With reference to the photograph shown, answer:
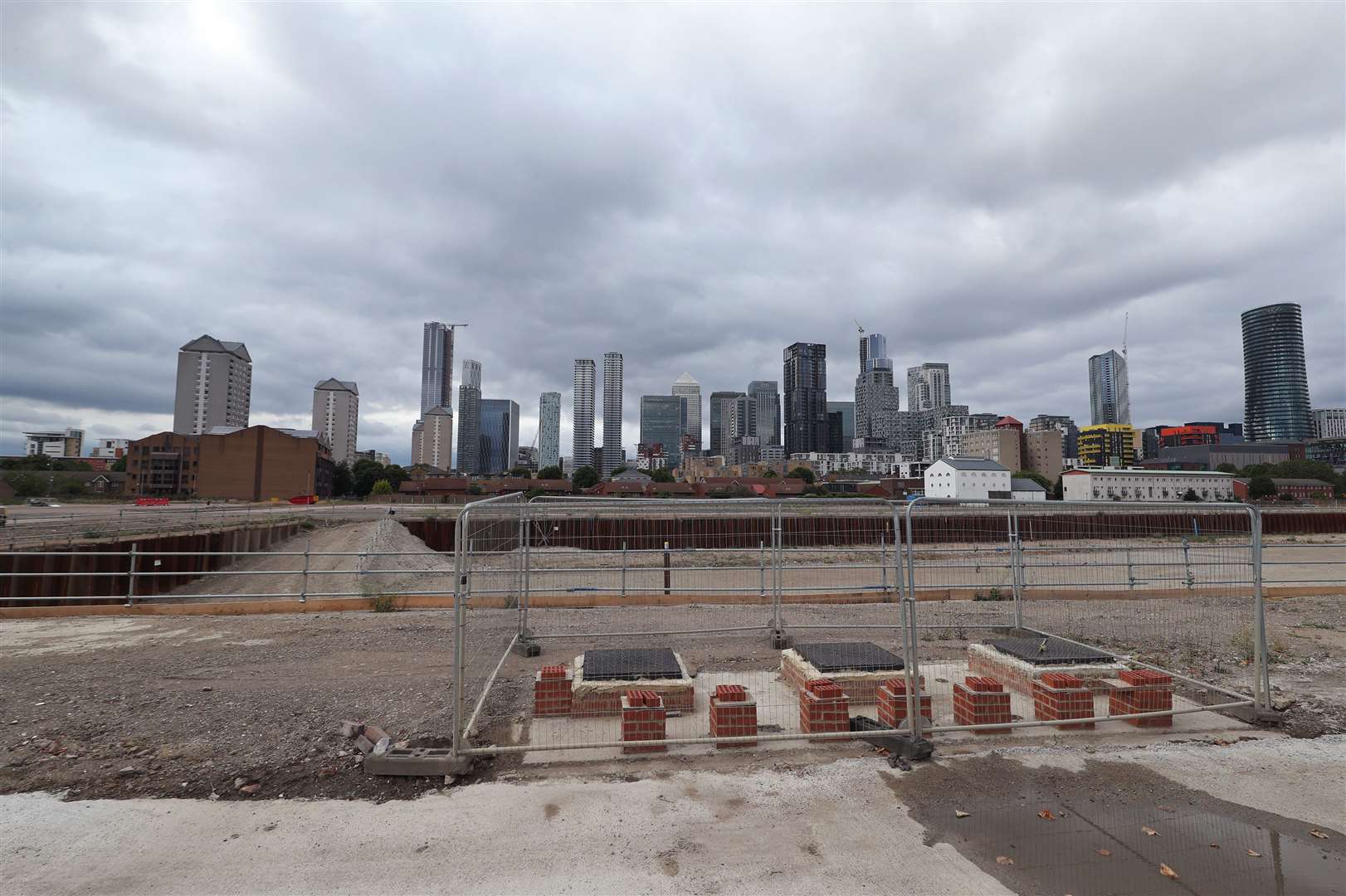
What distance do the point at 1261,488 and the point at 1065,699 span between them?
133 m

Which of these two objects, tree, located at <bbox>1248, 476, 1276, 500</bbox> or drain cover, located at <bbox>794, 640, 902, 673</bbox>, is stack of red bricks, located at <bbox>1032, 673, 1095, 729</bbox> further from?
tree, located at <bbox>1248, 476, 1276, 500</bbox>

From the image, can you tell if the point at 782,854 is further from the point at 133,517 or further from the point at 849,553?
the point at 133,517

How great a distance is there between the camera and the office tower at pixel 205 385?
172m

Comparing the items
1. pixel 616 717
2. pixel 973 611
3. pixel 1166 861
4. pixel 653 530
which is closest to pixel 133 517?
pixel 653 530

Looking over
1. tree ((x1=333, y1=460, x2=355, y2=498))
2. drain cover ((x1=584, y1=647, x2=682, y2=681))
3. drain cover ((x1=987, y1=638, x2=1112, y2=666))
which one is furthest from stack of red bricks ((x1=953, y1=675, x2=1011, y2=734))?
tree ((x1=333, y1=460, x2=355, y2=498))

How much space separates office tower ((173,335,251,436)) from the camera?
A: 172m

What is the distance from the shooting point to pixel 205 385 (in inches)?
6836

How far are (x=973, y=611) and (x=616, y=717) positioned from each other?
312 inches

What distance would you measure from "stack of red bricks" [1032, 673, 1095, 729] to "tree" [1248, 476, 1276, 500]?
12556cm

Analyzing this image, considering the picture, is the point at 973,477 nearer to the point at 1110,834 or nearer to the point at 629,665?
the point at 629,665

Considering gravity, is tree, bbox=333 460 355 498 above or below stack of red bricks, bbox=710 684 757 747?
above

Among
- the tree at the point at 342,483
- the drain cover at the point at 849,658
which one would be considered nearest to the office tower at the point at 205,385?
the tree at the point at 342,483

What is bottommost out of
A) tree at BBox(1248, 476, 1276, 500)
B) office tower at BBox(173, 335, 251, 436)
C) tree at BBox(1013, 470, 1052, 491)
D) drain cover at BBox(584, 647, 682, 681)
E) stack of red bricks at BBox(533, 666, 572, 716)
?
stack of red bricks at BBox(533, 666, 572, 716)

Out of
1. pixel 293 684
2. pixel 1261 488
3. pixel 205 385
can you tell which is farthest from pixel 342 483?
pixel 1261 488
